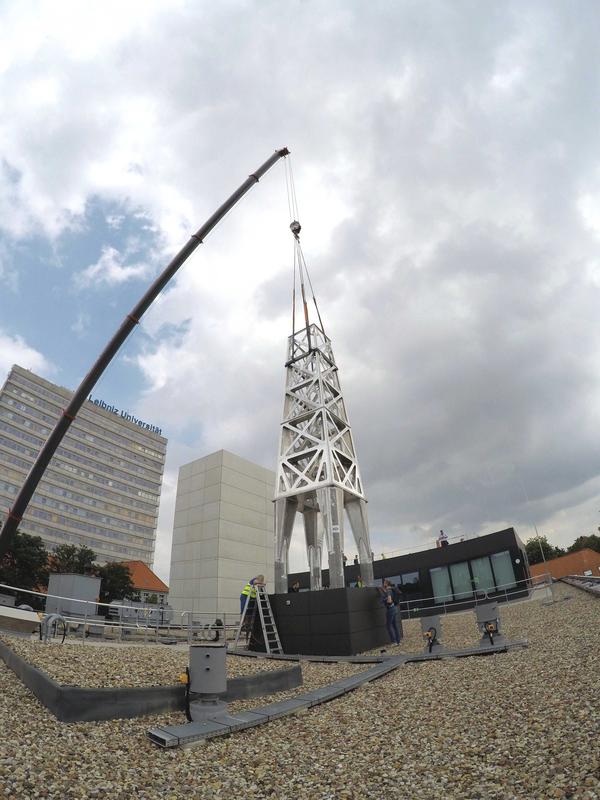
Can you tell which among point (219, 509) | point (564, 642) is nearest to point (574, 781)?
point (564, 642)

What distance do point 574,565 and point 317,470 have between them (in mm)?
35132

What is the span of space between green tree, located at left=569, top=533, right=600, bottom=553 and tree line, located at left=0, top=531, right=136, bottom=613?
70.6 meters

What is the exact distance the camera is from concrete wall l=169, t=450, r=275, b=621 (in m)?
41.0

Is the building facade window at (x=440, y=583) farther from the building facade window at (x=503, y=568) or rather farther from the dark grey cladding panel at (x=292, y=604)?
the dark grey cladding panel at (x=292, y=604)

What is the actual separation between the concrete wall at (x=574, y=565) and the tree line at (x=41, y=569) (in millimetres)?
42241

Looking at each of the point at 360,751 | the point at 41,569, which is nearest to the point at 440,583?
the point at 360,751

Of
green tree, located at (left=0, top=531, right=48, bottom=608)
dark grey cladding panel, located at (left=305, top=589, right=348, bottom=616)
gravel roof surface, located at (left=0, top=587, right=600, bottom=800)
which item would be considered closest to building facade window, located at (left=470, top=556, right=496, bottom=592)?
dark grey cladding panel, located at (left=305, top=589, right=348, bottom=616)

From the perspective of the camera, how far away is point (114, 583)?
55.6 metres

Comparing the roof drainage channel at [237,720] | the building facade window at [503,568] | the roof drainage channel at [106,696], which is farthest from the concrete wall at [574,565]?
the roof drainage channel at [106,696]

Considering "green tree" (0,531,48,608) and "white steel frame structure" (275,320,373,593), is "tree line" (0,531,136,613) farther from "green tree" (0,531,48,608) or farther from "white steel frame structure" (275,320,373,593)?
"white steel frame structure" (275,320,373,593)

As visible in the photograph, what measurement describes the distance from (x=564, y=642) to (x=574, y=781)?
803cm

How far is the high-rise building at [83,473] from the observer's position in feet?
291

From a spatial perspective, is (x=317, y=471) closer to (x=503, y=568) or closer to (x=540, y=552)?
(x=503, y=568)

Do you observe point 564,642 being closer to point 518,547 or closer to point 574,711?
point 574,711
